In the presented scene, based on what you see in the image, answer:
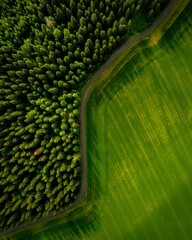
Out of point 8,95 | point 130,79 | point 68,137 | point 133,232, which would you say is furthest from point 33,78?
point 133,232

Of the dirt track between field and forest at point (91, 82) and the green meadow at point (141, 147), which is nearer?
the green meadow at point (141, 147)

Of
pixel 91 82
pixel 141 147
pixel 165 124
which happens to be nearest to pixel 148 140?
pixel 141 147

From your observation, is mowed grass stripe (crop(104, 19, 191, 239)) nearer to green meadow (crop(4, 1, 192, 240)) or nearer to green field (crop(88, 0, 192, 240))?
green field (crop(88, 0, 192, 240))

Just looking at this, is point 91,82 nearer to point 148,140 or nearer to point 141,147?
point 148,140

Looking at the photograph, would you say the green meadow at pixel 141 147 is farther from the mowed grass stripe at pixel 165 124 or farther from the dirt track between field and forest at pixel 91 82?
the dirt track between field and forest at pixel 91 82

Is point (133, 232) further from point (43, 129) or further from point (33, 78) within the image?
point (33, 78)

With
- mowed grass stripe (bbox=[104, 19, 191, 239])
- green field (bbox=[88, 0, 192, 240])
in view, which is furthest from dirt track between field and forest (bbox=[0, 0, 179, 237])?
mowed grass stripe (bbox=[104, 19, 191, 239])

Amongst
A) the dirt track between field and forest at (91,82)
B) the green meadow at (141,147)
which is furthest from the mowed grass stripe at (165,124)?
the dirt track between field and forest at (91,82)

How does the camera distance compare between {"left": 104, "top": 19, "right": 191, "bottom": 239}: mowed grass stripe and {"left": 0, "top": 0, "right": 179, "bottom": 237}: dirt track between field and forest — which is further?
{"left": 0, "top": 0, "right": 179, "bottom": 237}: dirt track between field and forest
